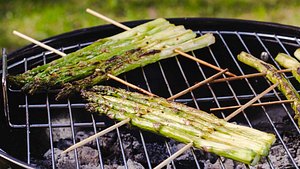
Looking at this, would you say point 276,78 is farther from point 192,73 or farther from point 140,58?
point 140,58

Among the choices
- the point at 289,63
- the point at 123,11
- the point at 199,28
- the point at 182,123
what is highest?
the point at 123,11

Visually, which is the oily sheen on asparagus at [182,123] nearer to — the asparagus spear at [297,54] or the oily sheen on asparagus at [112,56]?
the oily sheen on asparagus at [112,56]

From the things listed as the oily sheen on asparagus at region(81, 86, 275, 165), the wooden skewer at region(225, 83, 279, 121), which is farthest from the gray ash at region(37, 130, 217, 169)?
the wooden skewer at region(225, 83, 279, 121)

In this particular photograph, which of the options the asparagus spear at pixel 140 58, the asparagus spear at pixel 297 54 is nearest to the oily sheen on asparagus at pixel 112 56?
the asparagus spear at pixel 140 58

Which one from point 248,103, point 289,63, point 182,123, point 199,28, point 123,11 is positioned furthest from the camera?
point 123,11

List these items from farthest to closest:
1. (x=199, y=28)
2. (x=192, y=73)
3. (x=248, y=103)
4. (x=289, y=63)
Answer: (x=199, y=28), (x=192, y=73), (x=289, y=63), (x=248, y=103)

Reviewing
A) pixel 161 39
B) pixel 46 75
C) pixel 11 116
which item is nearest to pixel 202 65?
pixel 161 39

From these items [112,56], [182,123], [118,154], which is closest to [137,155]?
[118,154]
